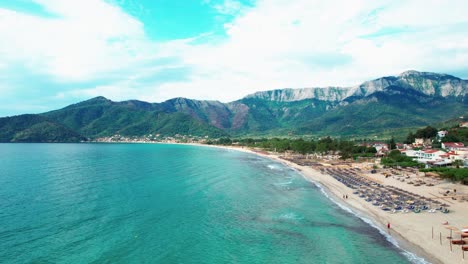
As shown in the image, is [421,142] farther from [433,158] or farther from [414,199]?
[414,199]

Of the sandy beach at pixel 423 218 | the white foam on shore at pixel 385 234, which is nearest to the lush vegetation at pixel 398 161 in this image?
the sandy beach at pixel 423 218

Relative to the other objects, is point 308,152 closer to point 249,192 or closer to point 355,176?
point 355,176

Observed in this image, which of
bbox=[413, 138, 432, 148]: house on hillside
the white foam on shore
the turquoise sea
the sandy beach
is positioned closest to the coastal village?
the sandy beach

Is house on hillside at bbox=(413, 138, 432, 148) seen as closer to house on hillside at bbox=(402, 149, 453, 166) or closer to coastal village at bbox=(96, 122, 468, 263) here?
house on hillside at bbox=(402, 149, 453, 166)

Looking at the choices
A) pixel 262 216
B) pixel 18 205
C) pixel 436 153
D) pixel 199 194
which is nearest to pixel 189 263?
pixel 262 216

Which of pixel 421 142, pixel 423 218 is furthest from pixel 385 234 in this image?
pixel 421 142

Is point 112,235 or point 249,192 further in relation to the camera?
point 249,192
